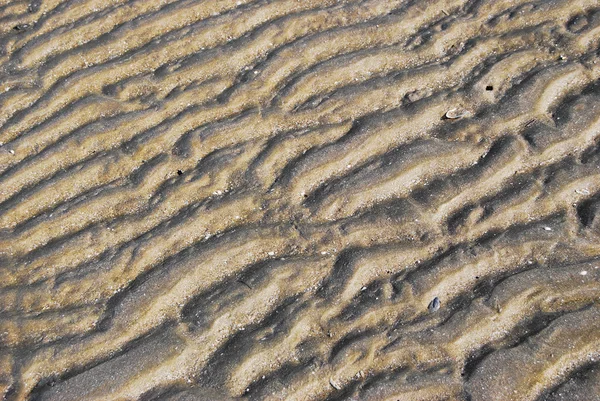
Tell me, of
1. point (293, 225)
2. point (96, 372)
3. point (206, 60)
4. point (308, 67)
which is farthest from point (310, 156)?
point (96, 372)

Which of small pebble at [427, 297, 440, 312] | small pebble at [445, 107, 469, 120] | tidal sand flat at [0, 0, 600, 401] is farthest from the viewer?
small pebble at [445, 107, 469, 120]

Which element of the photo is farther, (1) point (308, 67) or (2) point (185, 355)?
(1) point (308, 67)

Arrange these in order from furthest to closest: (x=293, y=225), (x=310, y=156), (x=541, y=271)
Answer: (x=310, y=156) < (x=293, y=225) < (x=541, y=271)

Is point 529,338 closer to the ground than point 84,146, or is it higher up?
closer to the ground

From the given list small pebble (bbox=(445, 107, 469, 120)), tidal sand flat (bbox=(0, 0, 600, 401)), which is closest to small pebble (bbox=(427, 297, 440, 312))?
tidal sand flat (bbox=(0, 0, 600, 401))

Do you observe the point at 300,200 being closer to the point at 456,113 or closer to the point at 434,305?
the point at 434,305

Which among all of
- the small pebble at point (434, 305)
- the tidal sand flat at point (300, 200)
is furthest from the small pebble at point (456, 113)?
the small pebble at point (434, 305)

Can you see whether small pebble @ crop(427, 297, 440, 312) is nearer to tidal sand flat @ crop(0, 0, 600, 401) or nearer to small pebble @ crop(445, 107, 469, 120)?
tidal sand flat @ crop(0, 0, 600, 401)

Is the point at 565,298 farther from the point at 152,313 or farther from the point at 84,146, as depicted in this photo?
the point at 84,146
